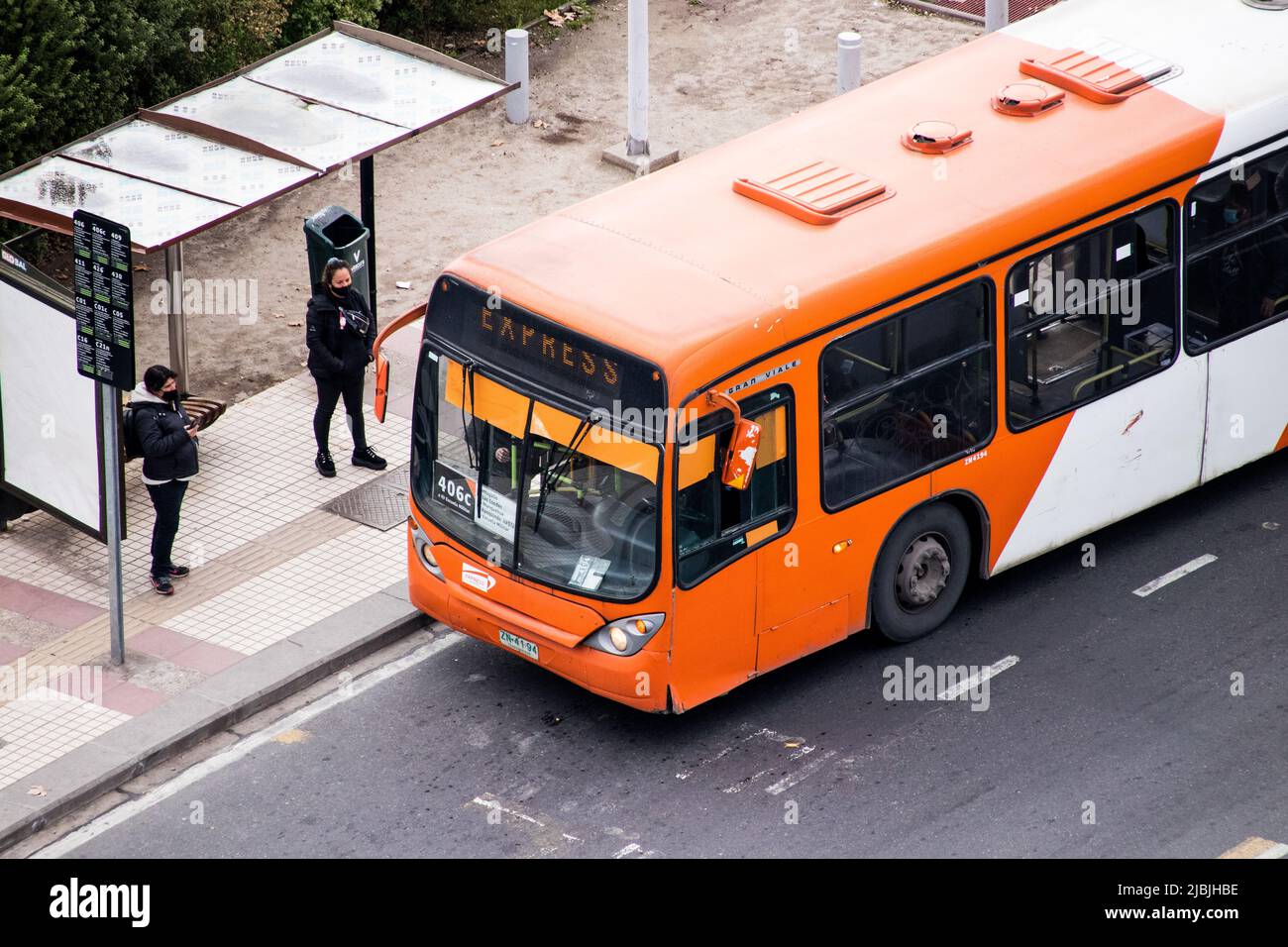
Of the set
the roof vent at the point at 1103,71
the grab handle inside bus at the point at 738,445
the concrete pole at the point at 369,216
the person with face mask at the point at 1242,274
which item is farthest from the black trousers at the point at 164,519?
the person with face mask at the point at 1242,274

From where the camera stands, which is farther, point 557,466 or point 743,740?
point 743,740

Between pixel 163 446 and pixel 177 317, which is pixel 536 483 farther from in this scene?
pixel 177 317

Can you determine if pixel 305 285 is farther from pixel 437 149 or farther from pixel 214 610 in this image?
pixel 214 610

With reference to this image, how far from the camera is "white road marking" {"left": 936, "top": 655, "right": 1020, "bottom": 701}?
12.8 metres

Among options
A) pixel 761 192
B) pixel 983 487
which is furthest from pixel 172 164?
pixel 983 487

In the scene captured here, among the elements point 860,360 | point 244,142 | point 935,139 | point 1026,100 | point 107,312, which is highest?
point 1026,100

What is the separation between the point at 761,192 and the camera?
12.7 m

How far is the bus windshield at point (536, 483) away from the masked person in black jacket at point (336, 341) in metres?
2.30

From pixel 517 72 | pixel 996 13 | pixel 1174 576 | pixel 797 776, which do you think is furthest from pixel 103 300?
pixel 996 13

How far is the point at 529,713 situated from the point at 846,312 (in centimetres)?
303

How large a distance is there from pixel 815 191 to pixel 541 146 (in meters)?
8.15

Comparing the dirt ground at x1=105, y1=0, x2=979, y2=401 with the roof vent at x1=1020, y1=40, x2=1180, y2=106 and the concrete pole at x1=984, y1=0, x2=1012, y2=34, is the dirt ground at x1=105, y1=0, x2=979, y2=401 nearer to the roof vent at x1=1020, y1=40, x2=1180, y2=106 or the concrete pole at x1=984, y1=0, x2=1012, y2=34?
the concrete pole at x1=984, y1=0, x2=1012, y2=34

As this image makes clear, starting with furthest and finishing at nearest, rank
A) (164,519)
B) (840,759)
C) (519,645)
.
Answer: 1. (164,519)
2. (519,645)
3. (840,759)

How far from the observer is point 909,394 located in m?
12.5
